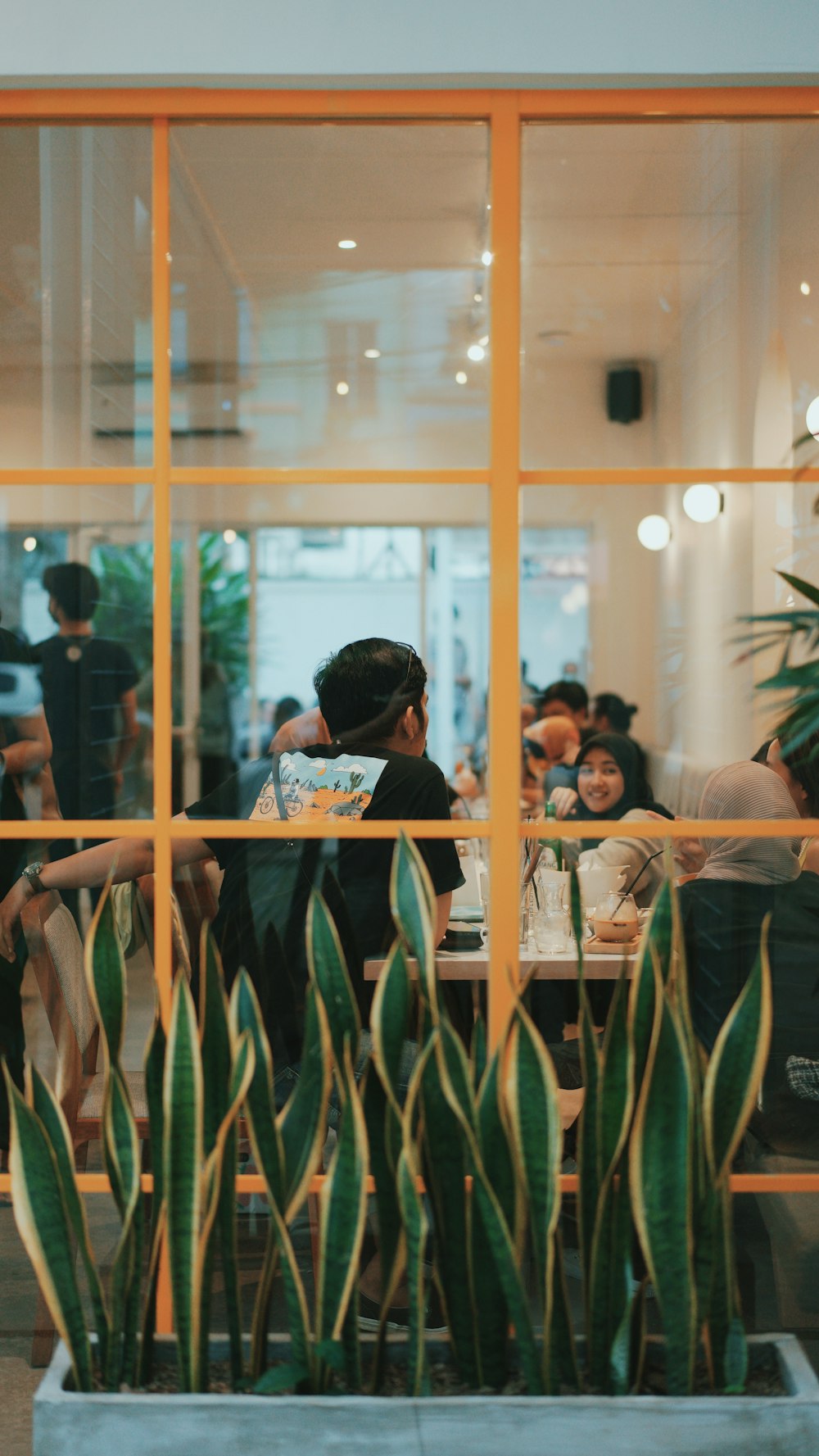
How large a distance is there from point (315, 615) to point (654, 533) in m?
1.70

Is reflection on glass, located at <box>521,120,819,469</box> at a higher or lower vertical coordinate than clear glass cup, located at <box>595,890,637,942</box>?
higher

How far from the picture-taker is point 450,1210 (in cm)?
166

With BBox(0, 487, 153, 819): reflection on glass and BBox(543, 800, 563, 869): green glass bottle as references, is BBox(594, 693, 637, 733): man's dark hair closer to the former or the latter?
BBox(543, 800, 563, 869): green glass bottle

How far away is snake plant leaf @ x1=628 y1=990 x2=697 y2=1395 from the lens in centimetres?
156

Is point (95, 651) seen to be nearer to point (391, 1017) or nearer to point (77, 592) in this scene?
point (77, 592)

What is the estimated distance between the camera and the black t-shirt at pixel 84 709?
7.20 feet

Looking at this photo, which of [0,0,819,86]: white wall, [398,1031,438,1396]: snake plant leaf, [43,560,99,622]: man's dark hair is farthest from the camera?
[43,560,99,622]: man's dark hair

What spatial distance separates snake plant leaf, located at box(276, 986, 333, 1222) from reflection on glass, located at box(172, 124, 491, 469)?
1.04 m

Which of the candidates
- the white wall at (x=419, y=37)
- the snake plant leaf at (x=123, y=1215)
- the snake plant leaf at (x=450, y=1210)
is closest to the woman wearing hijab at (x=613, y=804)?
the snake plant leaf at (x=450, y=1210)

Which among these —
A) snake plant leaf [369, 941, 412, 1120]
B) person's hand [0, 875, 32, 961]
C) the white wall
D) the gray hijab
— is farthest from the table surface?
the white wall

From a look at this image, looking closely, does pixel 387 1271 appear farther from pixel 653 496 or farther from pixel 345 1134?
pixel 653 496

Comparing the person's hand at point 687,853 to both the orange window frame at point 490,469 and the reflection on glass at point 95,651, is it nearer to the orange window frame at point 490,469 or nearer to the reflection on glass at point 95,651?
the orange window frame at point 490,469

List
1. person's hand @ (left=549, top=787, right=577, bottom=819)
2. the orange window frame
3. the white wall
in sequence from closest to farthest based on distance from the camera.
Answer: the white wall < the orange window frame < person's hand @ (left=549, top=787, right=577, bottom=819)

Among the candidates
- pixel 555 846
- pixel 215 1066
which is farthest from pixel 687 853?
pixel 215 1066
